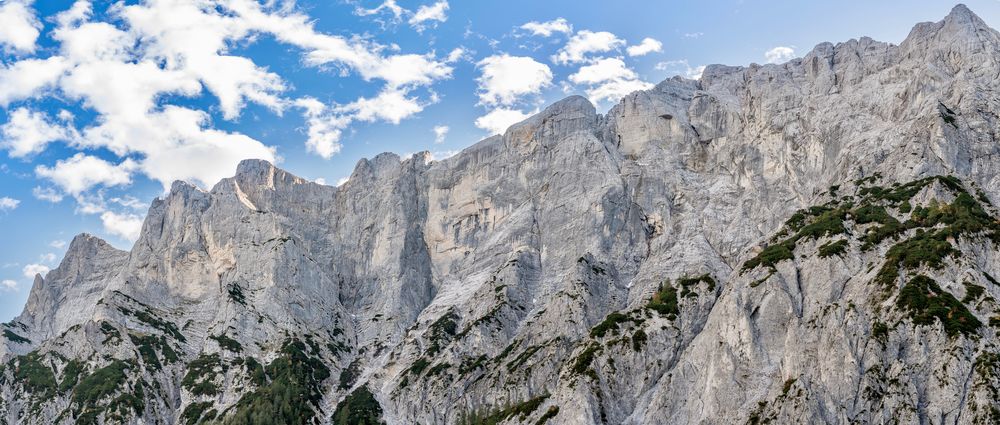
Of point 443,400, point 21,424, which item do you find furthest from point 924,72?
point 21,424

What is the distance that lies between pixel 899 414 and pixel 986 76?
106 metres

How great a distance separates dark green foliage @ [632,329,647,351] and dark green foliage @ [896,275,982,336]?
4349 cm

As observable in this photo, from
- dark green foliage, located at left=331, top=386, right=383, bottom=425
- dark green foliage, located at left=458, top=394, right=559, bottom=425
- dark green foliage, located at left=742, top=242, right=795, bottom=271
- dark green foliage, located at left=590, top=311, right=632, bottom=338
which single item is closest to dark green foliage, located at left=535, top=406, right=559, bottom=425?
dark green foliage, located at left=458, top=394, right=559, bottom=425

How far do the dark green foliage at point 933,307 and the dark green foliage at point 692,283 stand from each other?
137 ft

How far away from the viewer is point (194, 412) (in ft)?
630

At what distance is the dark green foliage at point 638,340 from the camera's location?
159 metres

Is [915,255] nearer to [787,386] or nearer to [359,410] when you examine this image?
[787,386]

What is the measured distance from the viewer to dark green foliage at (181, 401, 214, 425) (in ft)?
621

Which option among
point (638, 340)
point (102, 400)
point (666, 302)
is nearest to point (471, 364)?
point (638, 340)

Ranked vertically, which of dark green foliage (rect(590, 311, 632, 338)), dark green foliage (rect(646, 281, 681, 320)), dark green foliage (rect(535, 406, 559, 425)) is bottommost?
dark green foliage (rect(535, 406, 559, 425))

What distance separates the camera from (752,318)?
146375 mm

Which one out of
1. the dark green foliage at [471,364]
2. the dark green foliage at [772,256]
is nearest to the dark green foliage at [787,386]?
the dark green foliage at [772,256]

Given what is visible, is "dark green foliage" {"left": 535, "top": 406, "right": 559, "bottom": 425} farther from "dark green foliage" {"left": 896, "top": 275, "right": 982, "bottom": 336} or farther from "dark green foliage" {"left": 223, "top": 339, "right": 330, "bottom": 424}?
"dark green foliage" {"left": 223, "top": 339, "right": 330, "bottom": 424}

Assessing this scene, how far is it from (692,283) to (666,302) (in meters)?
7.00
